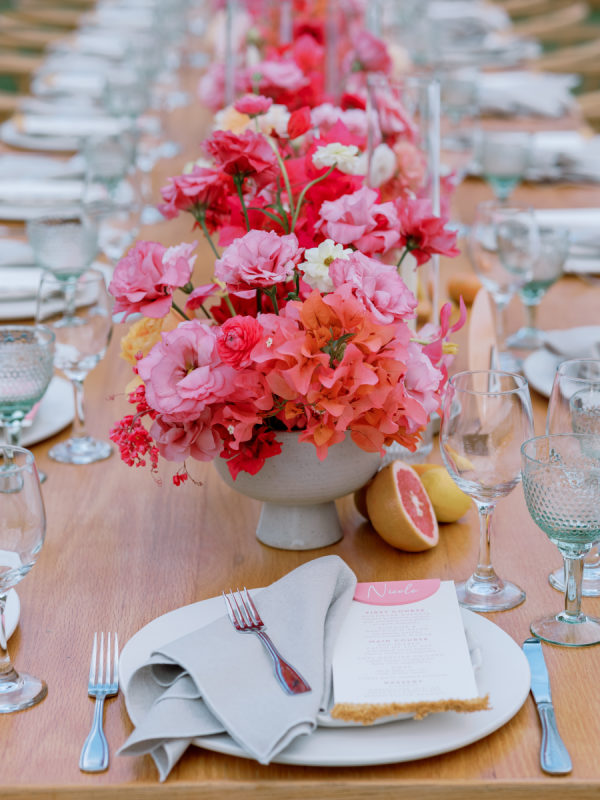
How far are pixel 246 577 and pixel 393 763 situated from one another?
30cm

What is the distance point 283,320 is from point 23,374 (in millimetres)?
415

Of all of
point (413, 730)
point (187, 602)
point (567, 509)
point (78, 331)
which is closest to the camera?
point (413, 730)

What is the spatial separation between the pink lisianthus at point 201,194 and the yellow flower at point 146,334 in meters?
0.11

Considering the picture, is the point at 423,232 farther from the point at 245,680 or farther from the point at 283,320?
the point at 245,680

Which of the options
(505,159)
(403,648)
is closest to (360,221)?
(403,648)

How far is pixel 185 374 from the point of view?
91cm

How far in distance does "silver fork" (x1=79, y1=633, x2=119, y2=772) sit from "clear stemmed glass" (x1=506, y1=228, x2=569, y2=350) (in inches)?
35.2

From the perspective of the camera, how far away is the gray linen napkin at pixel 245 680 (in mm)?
744

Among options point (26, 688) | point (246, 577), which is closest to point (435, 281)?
point (246, 577)

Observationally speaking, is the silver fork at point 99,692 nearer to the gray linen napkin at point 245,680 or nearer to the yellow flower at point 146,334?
the gray linen napkin at point 245,680

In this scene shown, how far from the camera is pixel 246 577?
101 centimetres

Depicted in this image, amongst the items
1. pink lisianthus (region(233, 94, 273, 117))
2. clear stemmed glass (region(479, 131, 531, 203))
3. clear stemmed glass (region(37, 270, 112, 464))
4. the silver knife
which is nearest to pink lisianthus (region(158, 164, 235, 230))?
pink lisianthus (region(233, 94, 273, 117))

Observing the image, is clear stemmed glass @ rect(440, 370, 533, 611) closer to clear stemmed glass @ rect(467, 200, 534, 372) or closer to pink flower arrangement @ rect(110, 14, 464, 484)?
pink flower arrangement @ rect(110, 14, 464, 484)

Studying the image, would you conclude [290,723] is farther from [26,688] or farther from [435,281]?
[435,281]
